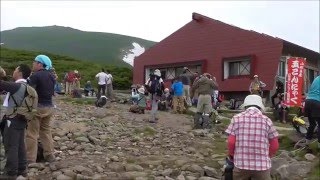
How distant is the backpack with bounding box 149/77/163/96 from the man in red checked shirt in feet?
27.4

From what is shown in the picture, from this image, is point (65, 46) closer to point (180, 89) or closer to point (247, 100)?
point (180, 89)

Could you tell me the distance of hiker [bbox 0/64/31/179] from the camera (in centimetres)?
660

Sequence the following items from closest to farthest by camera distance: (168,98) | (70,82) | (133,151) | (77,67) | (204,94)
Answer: (133,151)
(204,94)
(168,98)
(70,82)
(77,67)

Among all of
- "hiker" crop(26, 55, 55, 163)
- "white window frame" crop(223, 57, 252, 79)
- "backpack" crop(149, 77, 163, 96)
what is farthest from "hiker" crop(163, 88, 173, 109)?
"hiker" crop(26, 55, 55, 163)

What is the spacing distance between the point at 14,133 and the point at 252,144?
3370mm

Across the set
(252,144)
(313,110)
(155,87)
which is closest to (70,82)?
(155,87)

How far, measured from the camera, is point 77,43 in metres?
83.8

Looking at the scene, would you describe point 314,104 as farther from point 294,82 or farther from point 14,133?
point 294,82

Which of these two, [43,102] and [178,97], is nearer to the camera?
[43,102]


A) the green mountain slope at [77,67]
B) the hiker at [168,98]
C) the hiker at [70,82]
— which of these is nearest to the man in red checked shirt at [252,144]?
the hiker at [168,98]

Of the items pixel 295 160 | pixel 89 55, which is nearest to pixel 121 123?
pixel 295 160

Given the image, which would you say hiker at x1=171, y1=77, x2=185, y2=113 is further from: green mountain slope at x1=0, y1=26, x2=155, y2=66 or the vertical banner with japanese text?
green mountain slope at x1=0, y1=26, x2=155, y2=66

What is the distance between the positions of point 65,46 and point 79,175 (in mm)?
77241

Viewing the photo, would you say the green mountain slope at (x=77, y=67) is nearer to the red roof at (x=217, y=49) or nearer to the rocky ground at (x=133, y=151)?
the red roof at (x=217, y=49)
